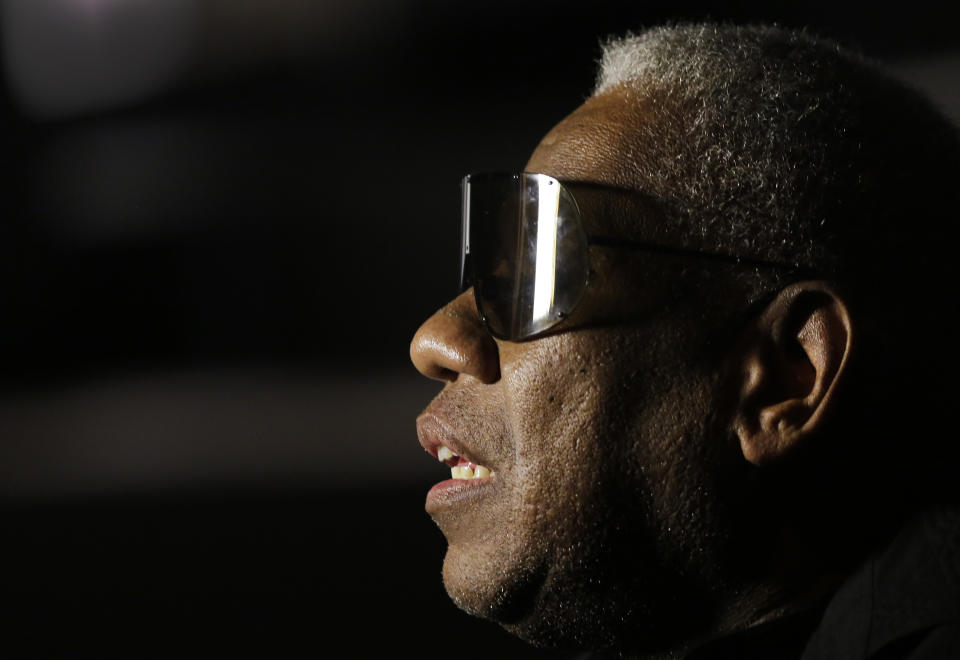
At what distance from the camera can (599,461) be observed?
1274mm

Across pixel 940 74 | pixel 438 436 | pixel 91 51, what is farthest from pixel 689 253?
pixel 91 51

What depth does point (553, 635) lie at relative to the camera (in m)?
1.38

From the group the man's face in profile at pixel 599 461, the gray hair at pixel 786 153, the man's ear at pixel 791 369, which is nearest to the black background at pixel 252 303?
the gray hair at pixel 786 153

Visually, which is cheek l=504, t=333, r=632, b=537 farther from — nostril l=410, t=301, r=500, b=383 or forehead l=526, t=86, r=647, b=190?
forehead l=526, t=86, r=647, b=190

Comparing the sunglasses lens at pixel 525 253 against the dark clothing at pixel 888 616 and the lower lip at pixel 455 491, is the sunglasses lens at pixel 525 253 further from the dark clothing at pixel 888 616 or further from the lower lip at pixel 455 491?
the dark clothing at pixel 888 616

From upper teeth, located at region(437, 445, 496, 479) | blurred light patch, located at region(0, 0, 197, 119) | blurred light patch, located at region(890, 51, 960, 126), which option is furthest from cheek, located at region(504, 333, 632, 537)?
blurred light patch, located at region(0, 0, 197, 119)

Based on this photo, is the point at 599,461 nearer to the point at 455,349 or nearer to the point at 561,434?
the point at 561,434

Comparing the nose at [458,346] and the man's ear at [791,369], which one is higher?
the nose at [458,346]

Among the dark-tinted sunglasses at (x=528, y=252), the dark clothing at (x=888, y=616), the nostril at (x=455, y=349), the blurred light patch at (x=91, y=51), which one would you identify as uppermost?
the blurred light patch at (x=91, y=51)

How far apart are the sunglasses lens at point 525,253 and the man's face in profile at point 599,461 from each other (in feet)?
0.09

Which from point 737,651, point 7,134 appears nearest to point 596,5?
point 7,134

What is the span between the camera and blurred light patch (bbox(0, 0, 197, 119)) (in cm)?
234

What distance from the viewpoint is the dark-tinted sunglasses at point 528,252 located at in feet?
4.33

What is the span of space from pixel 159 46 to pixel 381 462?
3.85 ft
